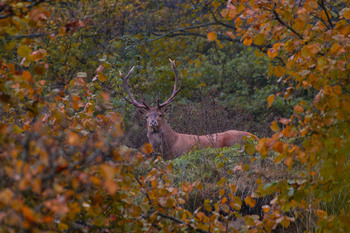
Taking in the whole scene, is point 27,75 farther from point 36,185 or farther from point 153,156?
point 153,156

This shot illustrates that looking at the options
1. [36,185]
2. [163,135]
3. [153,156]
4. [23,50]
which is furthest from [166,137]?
[36,185]

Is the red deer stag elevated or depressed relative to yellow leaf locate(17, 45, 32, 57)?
depressed

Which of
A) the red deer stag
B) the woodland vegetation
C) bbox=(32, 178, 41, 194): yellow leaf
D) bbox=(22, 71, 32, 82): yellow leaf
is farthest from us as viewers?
the red deer stag

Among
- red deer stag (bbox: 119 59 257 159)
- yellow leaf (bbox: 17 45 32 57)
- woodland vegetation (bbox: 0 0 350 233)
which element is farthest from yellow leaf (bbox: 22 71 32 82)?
red deer stag (bbox: 119 59 257 159)

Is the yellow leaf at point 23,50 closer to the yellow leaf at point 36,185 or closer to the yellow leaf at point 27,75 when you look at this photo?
the yellow leaf at point 27,75

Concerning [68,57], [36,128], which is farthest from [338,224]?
[68,57]

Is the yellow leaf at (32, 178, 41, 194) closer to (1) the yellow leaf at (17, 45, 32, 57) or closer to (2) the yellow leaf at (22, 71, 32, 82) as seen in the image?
(2) the yellow leaf at (22, 71, 32, 82)

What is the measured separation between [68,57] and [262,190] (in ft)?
27.4

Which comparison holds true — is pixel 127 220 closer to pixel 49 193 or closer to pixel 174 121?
pixel 49 193

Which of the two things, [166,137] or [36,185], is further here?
[166,137]

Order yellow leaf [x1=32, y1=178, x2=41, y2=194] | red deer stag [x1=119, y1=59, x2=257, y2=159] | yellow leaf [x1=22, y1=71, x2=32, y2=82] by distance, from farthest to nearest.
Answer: red deer stag [x1=119, y1=59, x2=257, y2=159], yellow leaf [x1=22, y1=71, x2=32, y2=82], yellow leaf [x1=32, y1=178, x2=41, y2=194]

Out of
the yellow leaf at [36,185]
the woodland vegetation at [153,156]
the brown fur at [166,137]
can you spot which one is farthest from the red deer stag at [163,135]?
the yellow leaf at [36,185]

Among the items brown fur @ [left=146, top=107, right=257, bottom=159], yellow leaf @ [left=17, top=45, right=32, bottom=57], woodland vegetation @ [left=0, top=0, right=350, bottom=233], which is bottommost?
brown fur @ [left=146, top=107, right=257, bottom=159]

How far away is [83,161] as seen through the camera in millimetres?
2385
